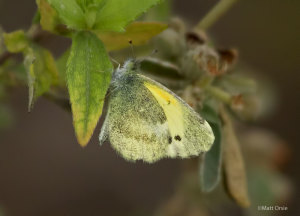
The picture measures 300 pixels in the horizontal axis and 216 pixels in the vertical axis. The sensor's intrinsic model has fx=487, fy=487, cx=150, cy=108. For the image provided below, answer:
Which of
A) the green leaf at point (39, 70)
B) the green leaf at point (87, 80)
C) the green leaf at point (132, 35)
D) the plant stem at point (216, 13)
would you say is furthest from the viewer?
the plant stem at point (216, 13)

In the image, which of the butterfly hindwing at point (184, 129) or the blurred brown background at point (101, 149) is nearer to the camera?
the butterfly hindwing at point (184, 129)

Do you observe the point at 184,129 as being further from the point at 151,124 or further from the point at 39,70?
→ the point at 39,70

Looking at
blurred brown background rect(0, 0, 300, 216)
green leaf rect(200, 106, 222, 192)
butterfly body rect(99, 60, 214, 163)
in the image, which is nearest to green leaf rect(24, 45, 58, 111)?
butterfly body rect(99, 60, 214, 163)

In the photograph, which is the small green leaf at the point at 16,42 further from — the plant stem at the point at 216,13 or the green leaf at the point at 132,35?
the plant stem at the point at 216,13

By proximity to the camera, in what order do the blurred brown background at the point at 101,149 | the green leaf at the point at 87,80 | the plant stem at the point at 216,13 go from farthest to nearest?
the blurred brown background at the point at 101,149 → the plant stem at the point at 216,13 → the green leaf at the point at 87,80

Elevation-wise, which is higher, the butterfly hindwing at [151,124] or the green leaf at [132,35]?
the green leaf at [132,35]

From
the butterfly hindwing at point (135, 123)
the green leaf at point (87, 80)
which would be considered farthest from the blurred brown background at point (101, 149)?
the green leaf at point (87, 80)

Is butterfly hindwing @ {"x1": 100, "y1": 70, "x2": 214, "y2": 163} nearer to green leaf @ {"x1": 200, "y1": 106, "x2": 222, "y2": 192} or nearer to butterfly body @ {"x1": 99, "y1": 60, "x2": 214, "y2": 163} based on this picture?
butterfly body @ {"x1": 99, "y1": 60, "x2": 214, "y2": 163}

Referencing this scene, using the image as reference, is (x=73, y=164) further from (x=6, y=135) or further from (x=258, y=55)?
(x=258, y=55)
